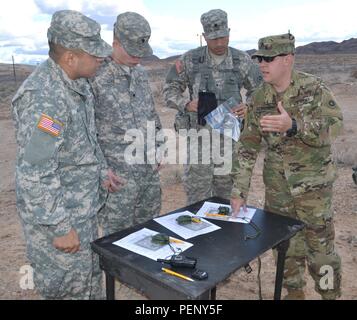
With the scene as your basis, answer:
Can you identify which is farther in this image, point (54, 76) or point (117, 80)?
point (117, 80)

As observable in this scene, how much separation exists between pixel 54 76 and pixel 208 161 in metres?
2.23

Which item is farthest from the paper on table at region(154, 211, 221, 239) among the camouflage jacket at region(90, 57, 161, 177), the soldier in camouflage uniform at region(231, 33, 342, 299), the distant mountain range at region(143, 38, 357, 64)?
the distant mountain range at region(143, 38, 357, 64)

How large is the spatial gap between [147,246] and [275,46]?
158cm

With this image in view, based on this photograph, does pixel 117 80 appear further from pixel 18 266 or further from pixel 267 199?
pixel 18 266

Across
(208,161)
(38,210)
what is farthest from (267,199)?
(38,210)

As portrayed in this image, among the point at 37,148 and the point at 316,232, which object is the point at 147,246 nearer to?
the point at 37,148

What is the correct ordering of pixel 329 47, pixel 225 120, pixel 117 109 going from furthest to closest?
pixel 329 47, pixel 225 120, pixel 117 109

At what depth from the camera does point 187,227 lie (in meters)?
2.52

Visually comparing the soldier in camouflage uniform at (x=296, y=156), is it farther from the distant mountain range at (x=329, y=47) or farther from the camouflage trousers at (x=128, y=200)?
the distant mountain range at (x=329, y=47)

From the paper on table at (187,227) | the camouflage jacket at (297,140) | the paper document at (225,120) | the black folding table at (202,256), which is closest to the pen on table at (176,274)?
the black folding table at (202,256)

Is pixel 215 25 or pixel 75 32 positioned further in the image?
pixel 215 25

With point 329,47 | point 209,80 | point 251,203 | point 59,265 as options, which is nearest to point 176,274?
point 59,265

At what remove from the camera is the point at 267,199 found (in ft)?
10.5

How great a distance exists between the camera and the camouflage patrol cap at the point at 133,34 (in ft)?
9.70
